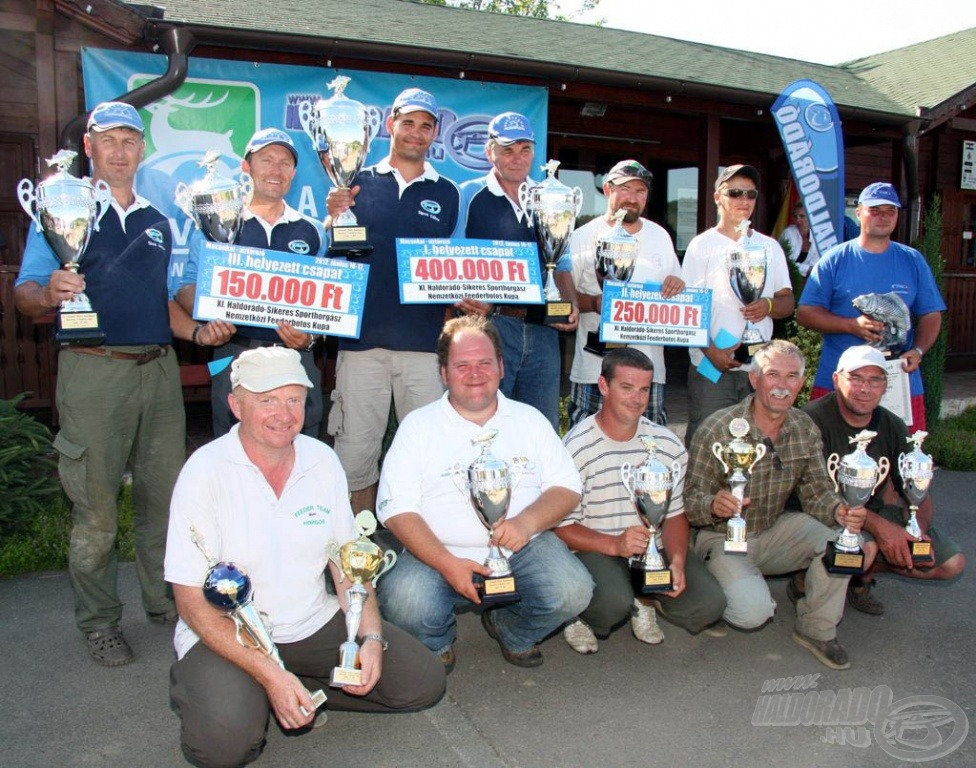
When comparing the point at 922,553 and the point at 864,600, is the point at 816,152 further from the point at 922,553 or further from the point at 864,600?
the point at 922,553

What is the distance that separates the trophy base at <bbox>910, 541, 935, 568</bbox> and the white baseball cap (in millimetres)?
2876

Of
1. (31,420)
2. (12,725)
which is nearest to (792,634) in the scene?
(12,725)

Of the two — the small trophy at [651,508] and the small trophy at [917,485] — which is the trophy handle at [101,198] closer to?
the small trophy at [651,508]

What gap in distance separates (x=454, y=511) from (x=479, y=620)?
3.21ft

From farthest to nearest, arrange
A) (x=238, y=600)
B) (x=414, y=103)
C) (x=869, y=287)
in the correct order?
1. (x=869, y=287)
2. (x=414, y=103)
3. (x=238, y=600)

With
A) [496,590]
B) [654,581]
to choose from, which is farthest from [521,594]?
[654,581]

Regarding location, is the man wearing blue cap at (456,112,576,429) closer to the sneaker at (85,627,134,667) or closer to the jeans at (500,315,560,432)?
the jeans at (500,315,560,432)

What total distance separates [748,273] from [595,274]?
2.75ft

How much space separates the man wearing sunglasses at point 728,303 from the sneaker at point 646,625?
117cm

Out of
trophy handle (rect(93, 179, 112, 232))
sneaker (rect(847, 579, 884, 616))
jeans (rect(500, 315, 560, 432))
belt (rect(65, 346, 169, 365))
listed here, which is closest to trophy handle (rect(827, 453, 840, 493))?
sneaker (rect(847, 579, 884, 616))

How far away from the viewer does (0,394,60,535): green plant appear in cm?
516

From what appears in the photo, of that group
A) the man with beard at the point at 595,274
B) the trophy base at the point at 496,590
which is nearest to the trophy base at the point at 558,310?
the man with beard at the point at 595,274

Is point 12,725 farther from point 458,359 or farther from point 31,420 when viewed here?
point 31,420

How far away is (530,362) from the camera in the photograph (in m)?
4.58
